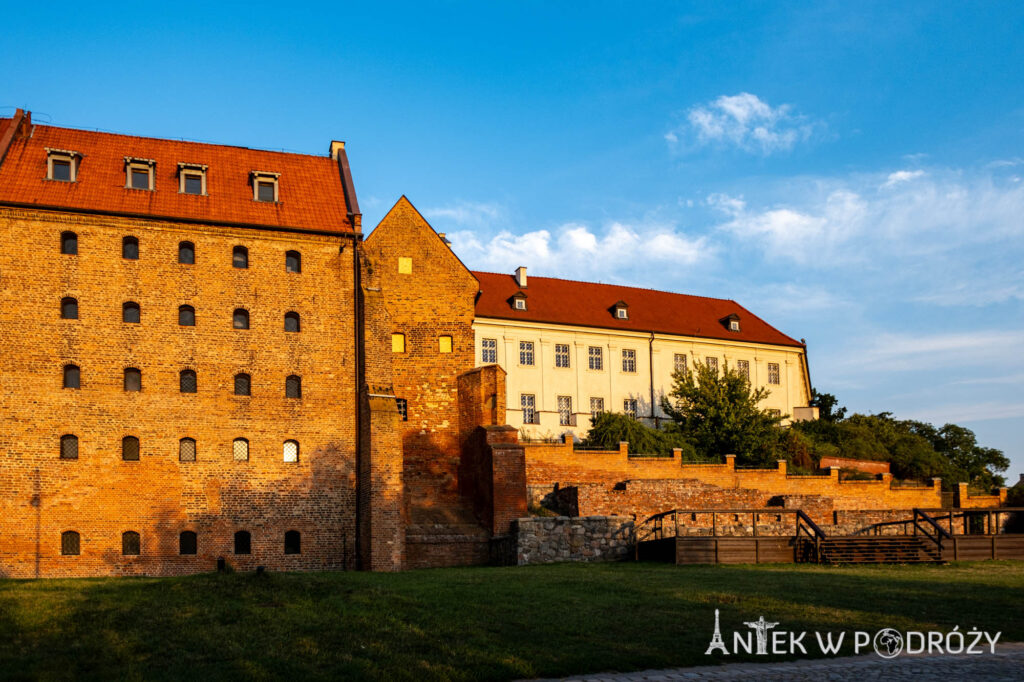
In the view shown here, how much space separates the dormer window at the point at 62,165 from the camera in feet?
107

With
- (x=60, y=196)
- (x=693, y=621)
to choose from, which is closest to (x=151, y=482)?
(x=60, y=196)

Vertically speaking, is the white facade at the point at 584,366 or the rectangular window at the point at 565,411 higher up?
the white facade at the point at 584,366

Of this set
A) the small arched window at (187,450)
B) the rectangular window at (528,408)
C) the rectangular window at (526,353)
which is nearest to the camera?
the small arched window at (187,450)

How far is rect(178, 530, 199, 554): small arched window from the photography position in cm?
3041

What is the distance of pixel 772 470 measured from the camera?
3922 cm

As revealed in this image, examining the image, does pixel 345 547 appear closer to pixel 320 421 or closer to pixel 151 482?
pixel 320 421

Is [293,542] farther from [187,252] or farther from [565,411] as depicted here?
[565,411]

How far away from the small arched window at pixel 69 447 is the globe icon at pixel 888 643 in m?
23.8

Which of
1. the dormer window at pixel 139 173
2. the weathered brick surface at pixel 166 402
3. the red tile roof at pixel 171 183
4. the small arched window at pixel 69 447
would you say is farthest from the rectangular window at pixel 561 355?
the small arched window at pixel 69 447

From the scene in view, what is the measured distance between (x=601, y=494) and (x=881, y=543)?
31.9ft

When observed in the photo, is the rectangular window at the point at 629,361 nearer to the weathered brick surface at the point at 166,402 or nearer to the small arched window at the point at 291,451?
the weathered brick surface at the point at 166,402

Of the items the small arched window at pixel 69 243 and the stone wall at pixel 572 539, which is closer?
the stone wall at pixel 572 539

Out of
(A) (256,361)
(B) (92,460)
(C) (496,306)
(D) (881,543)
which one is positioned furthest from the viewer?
(C) (496,306)

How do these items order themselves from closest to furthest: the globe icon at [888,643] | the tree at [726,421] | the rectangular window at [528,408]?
the globe icon at [888,643]
the tree at [726,421]
the rectangular window at [528,408]
